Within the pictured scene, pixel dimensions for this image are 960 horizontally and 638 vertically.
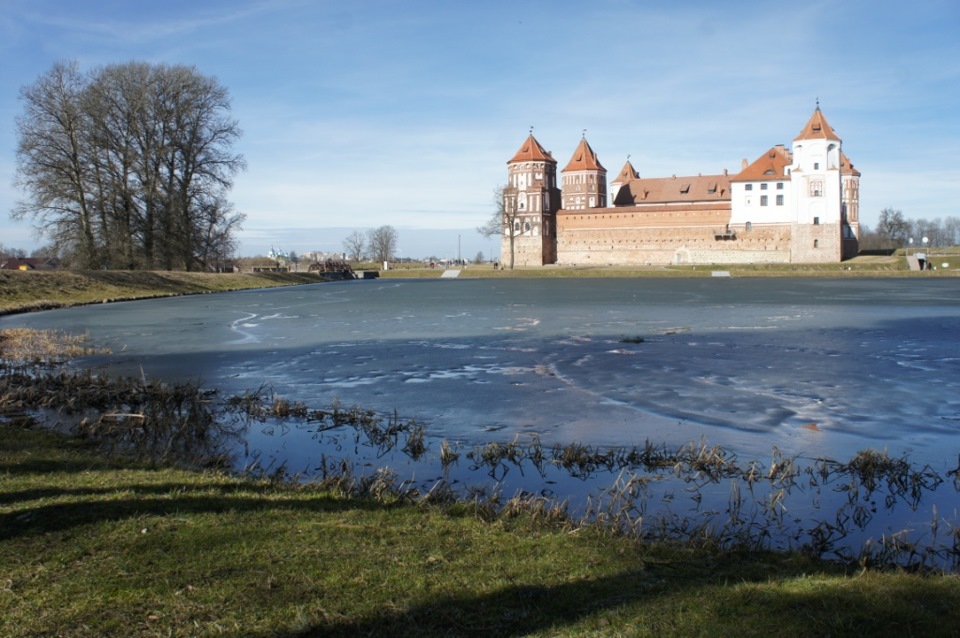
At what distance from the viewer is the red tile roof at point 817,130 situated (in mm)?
72500

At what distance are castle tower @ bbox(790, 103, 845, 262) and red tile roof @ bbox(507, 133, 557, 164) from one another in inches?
1067

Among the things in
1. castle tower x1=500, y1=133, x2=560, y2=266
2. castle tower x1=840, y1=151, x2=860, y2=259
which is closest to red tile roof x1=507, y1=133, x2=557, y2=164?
castle tower x1=500, y1=133, x2=560, y2=266

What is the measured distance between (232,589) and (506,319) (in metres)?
22.3

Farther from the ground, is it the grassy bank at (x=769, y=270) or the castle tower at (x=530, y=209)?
the castle tower at (x=530, y=209)

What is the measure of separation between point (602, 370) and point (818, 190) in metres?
67.7

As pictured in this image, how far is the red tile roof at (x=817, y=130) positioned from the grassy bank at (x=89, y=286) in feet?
177

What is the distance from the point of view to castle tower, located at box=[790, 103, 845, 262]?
73.1m

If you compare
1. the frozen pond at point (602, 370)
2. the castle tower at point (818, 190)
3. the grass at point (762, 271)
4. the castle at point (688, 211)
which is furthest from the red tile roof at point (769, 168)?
the frozen pond at point (602, 370)

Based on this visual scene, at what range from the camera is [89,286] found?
3744 centimetres

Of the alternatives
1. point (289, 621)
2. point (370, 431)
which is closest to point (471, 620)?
point (289, 621)

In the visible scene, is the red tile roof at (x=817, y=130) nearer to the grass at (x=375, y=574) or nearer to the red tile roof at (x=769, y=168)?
the red tile roof at (x=769, y=168)

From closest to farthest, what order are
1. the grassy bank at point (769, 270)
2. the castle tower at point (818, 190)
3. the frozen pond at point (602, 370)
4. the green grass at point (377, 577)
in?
the green grass at point (377, 577) < the frozen pond at point (602, 370) < the grassy bank at point (769, 270) < the castle tower at point (818, 190)

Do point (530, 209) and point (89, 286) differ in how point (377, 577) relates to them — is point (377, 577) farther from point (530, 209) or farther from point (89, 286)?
point (530, 209)

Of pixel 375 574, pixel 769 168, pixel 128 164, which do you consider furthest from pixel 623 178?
pixel 375 574
